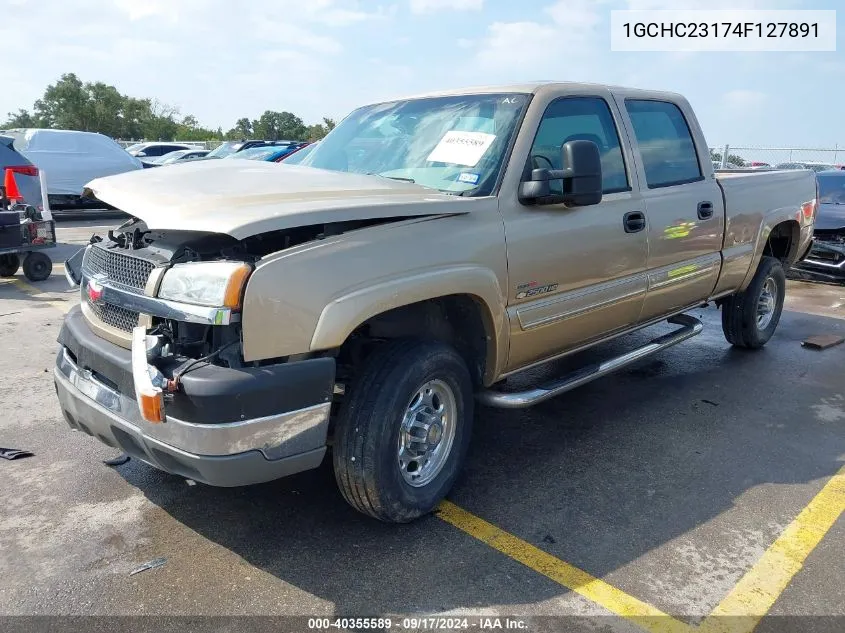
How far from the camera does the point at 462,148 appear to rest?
3.71m

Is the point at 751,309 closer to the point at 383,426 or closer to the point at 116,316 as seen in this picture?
the point at 383,426

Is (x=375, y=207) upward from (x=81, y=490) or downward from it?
upward

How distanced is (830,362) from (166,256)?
545cm

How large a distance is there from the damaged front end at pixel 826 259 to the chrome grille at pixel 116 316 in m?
8.95

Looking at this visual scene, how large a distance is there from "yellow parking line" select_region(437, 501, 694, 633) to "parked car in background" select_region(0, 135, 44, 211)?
866cm

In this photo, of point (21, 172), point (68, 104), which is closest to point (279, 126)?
point (68, 104)

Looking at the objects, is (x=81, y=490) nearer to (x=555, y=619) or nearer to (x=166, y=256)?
(x=166, y=256)

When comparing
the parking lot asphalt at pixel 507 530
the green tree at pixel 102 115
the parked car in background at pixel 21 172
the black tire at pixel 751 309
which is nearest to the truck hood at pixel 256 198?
the parking lot asphalt at pixel 507 530

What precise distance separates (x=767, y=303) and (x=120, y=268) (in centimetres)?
543

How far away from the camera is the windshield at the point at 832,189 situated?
1006 cm

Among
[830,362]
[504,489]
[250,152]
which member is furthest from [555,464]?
[250,152]

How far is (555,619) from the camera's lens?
104 inches

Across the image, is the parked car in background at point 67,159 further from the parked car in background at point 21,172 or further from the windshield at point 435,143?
the windshield at point 435,143

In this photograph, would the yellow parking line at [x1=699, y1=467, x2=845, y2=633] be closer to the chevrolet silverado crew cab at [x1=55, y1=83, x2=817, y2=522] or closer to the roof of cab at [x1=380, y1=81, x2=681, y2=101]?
the chevrolet silverado crew cab at [x1=55, y1=83, x2=817, y2=522]
